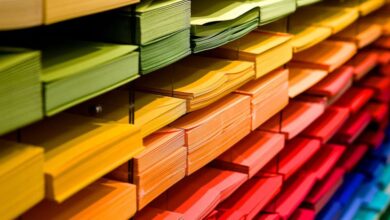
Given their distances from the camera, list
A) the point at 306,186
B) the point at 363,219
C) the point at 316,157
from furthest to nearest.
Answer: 1. the point at 363,219
2. the point at 316,157
3. the point at 306,186

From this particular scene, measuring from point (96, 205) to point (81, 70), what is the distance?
25 centimetres

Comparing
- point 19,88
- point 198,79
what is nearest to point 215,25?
point 198,79

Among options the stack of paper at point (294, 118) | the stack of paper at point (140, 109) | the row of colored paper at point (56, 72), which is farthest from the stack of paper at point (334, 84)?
the stack of paper at point (140, 109)

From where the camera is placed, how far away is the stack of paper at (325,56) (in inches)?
81.7

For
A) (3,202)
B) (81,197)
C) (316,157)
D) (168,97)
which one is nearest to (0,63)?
(3,202)

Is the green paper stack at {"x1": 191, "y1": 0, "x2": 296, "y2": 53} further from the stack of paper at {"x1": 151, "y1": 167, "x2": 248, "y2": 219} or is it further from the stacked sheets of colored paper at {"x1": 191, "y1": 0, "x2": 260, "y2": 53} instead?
the stack of paper at {"x1": 151, "y1": 167, "x2": 248, "y2": 219}

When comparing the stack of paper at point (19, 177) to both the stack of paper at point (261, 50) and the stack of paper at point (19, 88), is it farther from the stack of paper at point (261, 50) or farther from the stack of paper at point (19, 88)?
the stack of paper at point (261, 50)

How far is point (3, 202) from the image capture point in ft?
2.60

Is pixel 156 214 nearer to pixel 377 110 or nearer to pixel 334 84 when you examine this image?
pixel 334 84

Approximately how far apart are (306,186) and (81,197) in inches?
44.7

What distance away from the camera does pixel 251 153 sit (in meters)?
1.64

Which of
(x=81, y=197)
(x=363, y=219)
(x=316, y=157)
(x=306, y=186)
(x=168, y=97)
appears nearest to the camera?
(x=81, y=197)

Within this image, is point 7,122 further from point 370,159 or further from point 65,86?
point 370,159

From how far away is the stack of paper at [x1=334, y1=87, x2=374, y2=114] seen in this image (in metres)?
2.48
